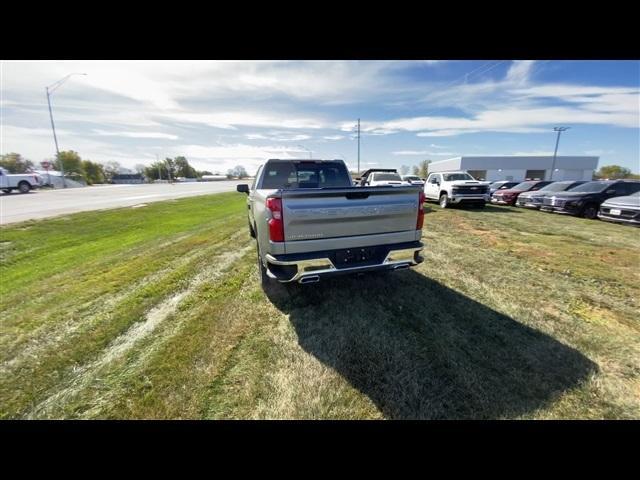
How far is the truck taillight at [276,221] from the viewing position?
281cm

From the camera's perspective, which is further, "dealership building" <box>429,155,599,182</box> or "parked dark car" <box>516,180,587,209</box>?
"dealership building" <box>429,155,599,182</box>

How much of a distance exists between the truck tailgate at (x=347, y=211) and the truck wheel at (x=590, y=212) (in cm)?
1192

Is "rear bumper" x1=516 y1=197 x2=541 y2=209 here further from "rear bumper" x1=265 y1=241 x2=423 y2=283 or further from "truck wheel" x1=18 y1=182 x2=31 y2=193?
"truck wheel" x1=18 y1=182 x2=31 y2=193

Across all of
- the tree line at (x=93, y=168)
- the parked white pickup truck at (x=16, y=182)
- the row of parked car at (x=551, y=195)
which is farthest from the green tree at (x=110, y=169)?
the row of parked car at (x=551, y=195)

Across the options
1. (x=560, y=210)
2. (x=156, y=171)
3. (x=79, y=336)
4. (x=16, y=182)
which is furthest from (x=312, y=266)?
(x=156, y=171)

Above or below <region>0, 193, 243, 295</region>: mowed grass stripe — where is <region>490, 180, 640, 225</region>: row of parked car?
above

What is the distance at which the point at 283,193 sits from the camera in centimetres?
281

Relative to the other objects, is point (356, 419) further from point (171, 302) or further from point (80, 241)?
point (80, 241)

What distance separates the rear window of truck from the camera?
4941 millimetres

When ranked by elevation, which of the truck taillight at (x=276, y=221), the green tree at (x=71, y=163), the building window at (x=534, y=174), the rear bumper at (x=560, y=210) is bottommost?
the rear bumper at (x=560, y=210)

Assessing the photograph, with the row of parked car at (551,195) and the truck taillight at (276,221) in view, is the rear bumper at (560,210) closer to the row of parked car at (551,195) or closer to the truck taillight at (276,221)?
the row of parked car at (551,195)

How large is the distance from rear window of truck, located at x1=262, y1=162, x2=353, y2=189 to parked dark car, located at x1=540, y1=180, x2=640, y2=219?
11.3m

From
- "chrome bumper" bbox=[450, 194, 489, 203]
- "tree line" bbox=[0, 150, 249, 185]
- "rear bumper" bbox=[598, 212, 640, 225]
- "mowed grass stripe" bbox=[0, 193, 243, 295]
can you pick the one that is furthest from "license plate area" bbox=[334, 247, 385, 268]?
"tree line" bbox=[0, 150, 249, 185]

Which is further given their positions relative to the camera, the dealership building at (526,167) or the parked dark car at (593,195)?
the dealership building at (526,167)
